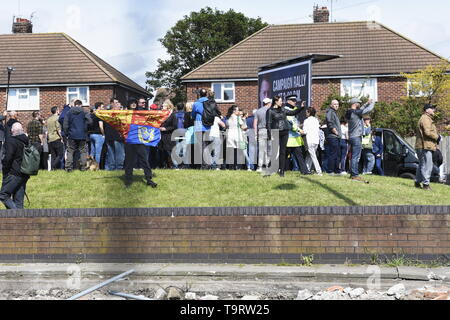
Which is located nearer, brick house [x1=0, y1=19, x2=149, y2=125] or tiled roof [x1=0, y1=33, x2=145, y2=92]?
brick house [x1=0, y1=19, x2=149, y2=125]

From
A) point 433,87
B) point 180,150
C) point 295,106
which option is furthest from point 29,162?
point 433,87

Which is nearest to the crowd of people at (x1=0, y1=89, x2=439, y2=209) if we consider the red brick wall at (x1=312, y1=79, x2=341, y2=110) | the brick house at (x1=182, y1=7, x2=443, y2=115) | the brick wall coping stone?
the brick wall coping stone

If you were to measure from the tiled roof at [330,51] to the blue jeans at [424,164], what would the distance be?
23.7 metres

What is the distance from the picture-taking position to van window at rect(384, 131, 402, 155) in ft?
56.8

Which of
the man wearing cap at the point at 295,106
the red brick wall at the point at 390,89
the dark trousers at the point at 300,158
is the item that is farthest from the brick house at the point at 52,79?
the dark trousers at the point at 300,158

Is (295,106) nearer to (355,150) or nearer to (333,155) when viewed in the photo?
(333,155)

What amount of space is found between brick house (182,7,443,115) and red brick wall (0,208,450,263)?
1031 inches

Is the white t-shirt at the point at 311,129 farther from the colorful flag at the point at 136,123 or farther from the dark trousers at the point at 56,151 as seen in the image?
the dark trousers at the point at 56,151

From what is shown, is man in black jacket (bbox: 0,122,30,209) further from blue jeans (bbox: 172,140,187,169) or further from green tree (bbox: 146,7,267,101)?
green tree (bbox: 146,7,267,101)

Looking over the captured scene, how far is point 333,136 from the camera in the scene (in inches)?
593

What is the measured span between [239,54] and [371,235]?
31.7 m

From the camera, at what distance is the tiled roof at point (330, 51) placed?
3734 cm

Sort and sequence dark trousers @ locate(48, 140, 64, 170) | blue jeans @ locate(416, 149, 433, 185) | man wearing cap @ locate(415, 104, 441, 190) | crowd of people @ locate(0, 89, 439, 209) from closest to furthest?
man wearing cap @ locate(415, 104, 441, 190) < blue jeans @ locate(416, 149, 433, 185) < crowd of people @ locate(0, 89, 439, 209) < dark trousers @ locate(48, 140, 64, 170)

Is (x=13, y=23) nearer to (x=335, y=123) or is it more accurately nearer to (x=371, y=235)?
(x=335, y=123)
